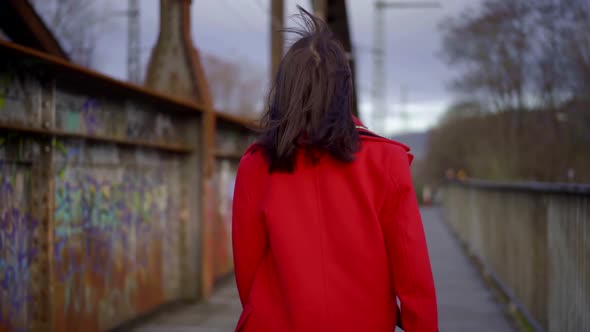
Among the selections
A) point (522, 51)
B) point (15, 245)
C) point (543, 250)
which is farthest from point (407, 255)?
point (522, 51)

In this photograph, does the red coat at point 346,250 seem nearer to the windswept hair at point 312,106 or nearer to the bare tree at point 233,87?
the windswept hair at point 312,106

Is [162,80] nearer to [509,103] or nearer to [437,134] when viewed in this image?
[509,103]

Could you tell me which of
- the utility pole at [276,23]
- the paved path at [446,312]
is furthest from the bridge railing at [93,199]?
the utility pole at [276,23]

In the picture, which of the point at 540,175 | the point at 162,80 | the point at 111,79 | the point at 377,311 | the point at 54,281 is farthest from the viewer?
the point at 540,175

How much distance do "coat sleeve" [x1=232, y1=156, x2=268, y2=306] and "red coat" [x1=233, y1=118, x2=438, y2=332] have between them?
9cm

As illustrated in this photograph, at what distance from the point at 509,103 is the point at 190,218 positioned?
24966mm

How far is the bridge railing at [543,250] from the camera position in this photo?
429 cm

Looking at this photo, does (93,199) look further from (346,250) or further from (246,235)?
(346,250)

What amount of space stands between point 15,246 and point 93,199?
118cm

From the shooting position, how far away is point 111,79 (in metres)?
5.48

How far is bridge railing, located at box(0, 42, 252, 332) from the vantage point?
4633 mm

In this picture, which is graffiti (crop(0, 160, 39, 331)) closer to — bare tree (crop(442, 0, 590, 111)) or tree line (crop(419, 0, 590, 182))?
tree line (crop(419, 0, 590, 182))

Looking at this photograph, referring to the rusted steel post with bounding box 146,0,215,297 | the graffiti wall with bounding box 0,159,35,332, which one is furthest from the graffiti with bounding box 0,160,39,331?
the rusted steel post with bounding box 146,0,215,297

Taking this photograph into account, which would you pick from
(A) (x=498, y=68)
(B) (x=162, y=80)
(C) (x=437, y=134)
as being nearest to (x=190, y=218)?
(B) (x=162, y=80)
